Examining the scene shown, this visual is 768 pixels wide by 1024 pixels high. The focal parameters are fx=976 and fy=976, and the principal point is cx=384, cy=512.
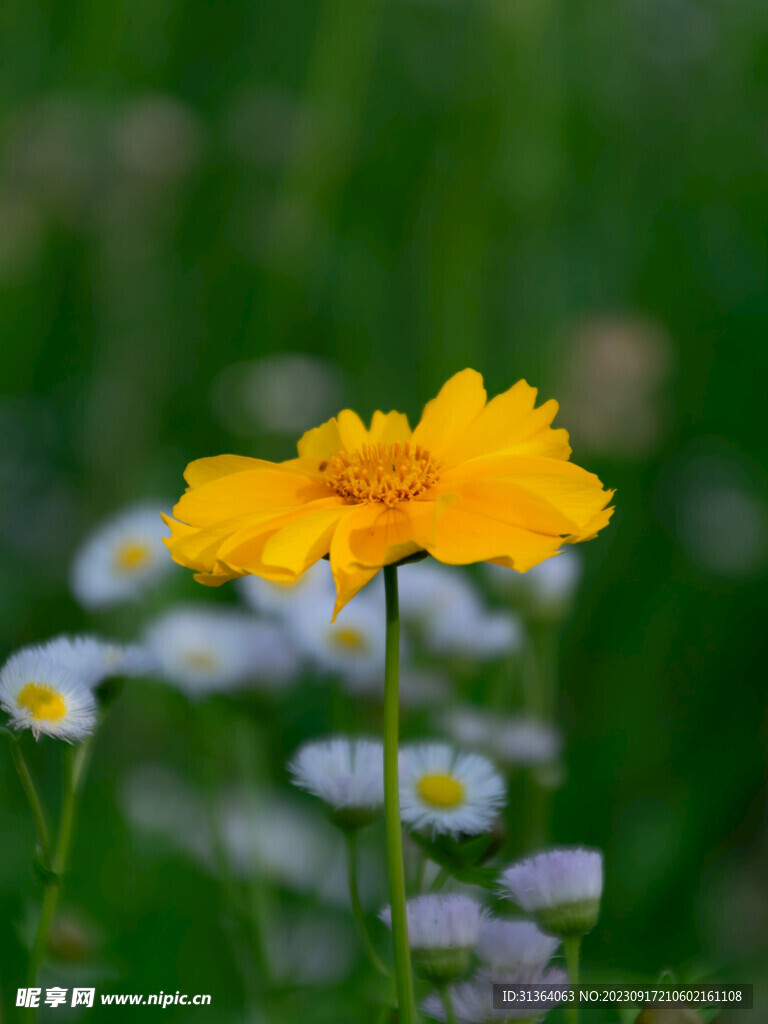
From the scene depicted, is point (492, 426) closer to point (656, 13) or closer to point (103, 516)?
point (103, 516)

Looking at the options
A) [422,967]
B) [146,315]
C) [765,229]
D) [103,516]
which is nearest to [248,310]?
[146,315]

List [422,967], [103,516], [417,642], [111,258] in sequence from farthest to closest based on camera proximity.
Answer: [111,258] < [103,516] < [417,642] < [422,967]

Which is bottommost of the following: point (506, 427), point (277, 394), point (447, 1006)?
point (447, 1006)

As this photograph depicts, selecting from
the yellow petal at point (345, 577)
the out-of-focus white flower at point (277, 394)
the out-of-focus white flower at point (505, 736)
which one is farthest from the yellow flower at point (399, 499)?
the out-of-focus white flower at point (277, 394)

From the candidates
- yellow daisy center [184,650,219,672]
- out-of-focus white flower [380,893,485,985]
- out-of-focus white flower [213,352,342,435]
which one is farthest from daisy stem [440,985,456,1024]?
out-of-focus white flower [213,352,342,435]

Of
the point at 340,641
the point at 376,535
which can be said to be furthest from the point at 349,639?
the point at 376,535

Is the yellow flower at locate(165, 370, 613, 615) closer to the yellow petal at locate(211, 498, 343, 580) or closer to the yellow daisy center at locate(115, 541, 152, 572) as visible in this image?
the yellow petal at locate(211, 498, 343, 580)

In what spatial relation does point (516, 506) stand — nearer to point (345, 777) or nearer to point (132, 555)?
point (345, 777)
